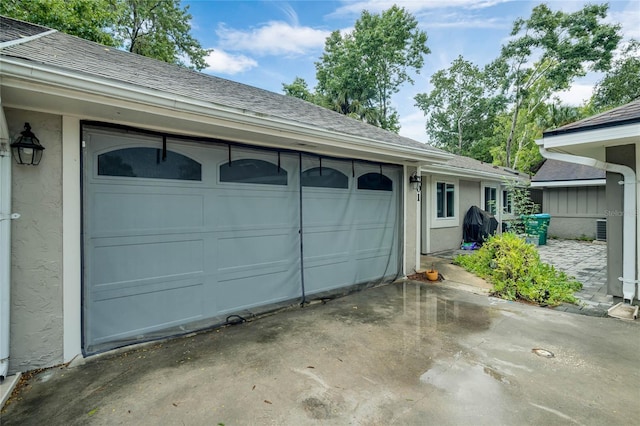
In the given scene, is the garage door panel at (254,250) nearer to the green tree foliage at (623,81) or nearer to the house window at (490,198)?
the house window at (490,198)

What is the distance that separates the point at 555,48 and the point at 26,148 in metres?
Result: 24.0

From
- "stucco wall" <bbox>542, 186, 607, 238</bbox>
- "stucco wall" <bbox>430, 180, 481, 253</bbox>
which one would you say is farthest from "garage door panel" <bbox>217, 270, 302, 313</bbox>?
"stucco wall" <bbox>542, 186, 607, 238</bbox>

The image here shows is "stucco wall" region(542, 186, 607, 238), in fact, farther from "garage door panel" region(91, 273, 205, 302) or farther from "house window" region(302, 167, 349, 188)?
"garage door panel" region(91, 273, 205, 302)

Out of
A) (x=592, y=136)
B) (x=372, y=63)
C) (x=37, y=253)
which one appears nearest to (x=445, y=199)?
(x=592, y=136)

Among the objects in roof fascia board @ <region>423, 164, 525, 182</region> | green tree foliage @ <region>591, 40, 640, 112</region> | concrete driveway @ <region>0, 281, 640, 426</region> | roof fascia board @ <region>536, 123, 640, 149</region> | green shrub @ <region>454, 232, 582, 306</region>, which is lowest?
concrete driveway @ <region>0, 281, 640, 426</region>

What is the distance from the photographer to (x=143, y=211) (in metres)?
3.48

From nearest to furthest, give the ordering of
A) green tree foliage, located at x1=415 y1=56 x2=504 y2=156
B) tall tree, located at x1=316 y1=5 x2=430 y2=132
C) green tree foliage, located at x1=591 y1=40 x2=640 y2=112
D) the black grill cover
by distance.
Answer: the black grill cover
green tree foliage, located at x1=591 y1=40 x2=640 y2=112
tall tree, located at x1=316 y1=5 x2=430 y2=132
green tree foliage, located at x1=415 y1=56 x2=504 y2=156

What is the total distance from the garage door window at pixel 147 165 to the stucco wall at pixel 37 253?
0.43 metres

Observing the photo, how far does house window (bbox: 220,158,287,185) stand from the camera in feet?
13.6

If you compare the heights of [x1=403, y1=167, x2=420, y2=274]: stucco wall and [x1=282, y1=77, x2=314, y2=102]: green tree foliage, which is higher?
[x1=282, y1=77, x2=314, y2=102]: green tree foliage

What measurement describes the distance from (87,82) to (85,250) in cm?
170

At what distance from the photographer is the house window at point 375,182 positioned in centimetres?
589

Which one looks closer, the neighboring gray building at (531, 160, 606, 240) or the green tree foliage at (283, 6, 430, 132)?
the neighboring gray building at (531, 160, 606, 240)

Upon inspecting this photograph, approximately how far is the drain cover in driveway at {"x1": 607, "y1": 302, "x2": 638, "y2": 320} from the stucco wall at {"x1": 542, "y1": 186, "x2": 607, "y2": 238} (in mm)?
10331
